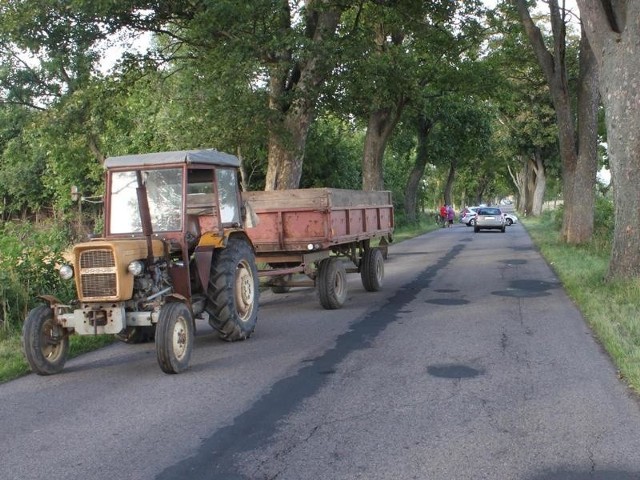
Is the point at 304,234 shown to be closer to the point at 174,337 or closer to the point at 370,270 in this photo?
the point at 370,270

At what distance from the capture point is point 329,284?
37.6ft

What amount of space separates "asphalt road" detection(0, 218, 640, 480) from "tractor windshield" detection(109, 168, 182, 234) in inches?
65.1

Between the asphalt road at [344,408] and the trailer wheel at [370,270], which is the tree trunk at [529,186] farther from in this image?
the asphalt road at [344,408]

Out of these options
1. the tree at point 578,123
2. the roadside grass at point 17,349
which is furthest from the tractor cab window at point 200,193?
the tree at point 578,123

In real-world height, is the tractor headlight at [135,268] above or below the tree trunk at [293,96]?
below

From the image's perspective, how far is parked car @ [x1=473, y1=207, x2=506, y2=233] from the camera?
39562mm

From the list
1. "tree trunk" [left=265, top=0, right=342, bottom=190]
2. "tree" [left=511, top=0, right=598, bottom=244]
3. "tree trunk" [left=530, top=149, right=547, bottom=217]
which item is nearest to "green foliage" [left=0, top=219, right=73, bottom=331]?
"tree trunk" [left=265, top=0, right=342, bottom=190]

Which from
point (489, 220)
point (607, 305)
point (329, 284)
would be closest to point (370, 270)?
point (329, 284)

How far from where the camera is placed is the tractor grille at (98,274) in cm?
709

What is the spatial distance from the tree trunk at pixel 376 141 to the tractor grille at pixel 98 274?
2182 centimetres

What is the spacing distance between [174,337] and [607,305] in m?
6.86

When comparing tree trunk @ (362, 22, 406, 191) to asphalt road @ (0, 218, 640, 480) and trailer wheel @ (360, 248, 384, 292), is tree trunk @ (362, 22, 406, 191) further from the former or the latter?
asphalt road @ (0, 218, 640, 480)

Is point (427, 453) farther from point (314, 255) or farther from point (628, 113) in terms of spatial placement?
point (628, 113)

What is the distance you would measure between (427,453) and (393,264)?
15413mm
